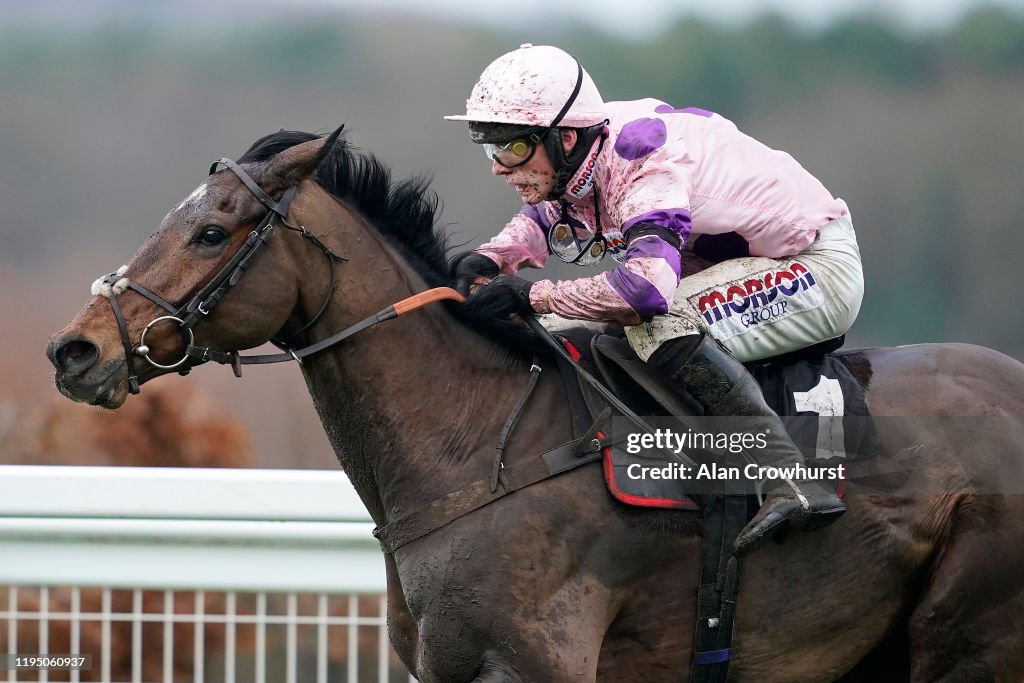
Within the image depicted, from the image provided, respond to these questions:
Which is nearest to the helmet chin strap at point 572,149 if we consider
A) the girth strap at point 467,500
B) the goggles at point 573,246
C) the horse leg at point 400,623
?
the goggles at point 573,246

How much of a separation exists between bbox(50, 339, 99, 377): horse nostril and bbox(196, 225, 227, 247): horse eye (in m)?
0.37

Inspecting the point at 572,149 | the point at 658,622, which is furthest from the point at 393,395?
the point at 658,622

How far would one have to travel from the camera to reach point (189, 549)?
4.34m

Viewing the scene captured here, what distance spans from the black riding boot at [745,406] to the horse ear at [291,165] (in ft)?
3.34

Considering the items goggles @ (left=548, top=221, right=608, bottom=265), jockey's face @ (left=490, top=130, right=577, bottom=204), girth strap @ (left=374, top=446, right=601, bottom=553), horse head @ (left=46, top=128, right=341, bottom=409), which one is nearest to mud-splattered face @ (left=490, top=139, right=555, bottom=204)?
jockey's face @ (left=490, top=130, right=577, bottom=204)

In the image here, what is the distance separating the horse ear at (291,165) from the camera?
313 centimetres

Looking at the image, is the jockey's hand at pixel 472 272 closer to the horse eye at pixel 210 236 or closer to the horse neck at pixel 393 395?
the horse neck at pixel 393 395

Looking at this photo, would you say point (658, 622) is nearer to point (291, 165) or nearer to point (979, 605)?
point (979, 605)

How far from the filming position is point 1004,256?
623cm

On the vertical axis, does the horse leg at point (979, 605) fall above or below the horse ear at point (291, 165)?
below

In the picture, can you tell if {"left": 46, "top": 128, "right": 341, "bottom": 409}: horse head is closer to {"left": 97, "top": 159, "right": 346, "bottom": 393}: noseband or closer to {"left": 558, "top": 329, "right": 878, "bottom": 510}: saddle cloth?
{"left": 97, "top": 159, "right": 346, "bottom": 393}: noseband

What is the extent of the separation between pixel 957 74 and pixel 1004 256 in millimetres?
1002

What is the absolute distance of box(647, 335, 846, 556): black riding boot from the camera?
3102 millimetres

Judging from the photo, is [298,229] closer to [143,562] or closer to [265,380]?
[143,562]
